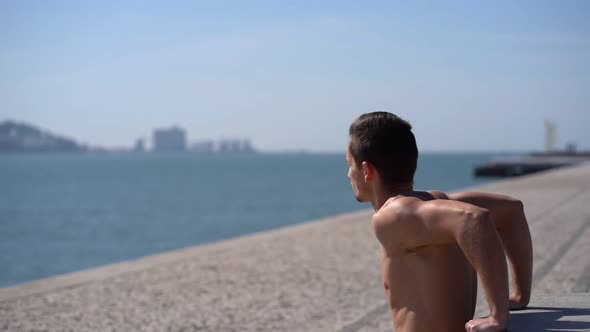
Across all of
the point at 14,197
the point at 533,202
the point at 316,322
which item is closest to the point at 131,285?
the point at 316,322

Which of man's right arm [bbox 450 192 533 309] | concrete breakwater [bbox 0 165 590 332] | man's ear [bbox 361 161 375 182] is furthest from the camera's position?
concrete breakwater [bbox 0 165 590 332]

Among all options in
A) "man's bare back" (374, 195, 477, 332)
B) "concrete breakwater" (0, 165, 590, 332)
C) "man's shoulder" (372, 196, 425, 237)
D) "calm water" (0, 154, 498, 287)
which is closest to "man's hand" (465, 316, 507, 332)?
"man's bare back" (374, 195, 477, 332)

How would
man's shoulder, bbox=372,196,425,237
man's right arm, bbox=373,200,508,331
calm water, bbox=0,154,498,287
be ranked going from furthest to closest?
calm water, bbox=0,154,498,287 < man's shoulder, bbox=372,196,425,237 < man's right arm, bbox=373,200,508,331

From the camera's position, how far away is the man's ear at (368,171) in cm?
229

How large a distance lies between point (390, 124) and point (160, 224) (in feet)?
103

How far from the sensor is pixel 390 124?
222cm

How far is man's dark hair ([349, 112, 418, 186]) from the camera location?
2.22 m

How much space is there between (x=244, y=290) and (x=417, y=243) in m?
4.98

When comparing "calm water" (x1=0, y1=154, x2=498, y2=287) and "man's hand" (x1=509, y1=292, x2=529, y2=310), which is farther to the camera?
"calm water" (x1=0, y1=154, x2=498, y2=287)

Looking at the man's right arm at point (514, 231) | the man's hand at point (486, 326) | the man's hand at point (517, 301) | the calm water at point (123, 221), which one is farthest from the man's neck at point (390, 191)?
the calm water at point (123, 221)

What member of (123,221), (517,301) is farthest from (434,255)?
(123,221)

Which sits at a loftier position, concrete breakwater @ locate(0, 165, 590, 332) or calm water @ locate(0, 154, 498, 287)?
concrete breakwater @ locate(0, 165, 590, 332)

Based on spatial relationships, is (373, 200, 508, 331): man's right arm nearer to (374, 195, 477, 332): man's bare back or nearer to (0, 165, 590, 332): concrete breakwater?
(374, 195, 477, 332): man's bare back

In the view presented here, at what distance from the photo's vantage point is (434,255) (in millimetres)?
2254
